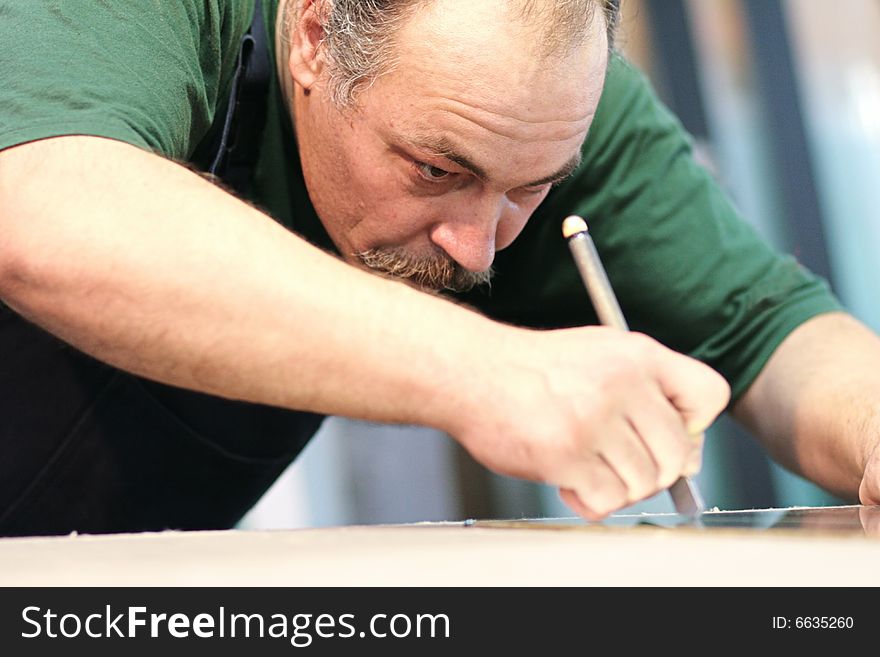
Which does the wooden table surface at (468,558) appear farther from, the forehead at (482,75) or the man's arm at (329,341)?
the forehead at (482,75)

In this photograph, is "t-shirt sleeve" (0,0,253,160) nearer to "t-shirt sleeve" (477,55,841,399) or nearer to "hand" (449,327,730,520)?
"hand" (449,327,730,520)

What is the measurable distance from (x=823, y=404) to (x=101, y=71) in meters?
0.77

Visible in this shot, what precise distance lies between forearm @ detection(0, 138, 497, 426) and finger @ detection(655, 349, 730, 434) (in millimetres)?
114

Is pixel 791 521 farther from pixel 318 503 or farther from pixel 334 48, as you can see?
pixel 318 503

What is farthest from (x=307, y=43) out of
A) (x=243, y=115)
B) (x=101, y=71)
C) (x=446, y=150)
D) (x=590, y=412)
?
(x=590, y=412)

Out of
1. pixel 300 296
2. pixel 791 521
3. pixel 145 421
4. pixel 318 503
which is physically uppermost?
pixel 300 296

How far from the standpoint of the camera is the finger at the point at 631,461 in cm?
→ 61

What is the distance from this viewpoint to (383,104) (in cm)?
90

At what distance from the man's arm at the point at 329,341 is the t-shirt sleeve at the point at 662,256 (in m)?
0.59

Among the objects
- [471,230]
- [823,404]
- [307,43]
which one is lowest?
[823,404]

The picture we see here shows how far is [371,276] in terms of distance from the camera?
62cm

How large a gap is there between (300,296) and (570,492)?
0.67ft

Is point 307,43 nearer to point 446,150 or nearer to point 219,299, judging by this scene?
point 446,150
